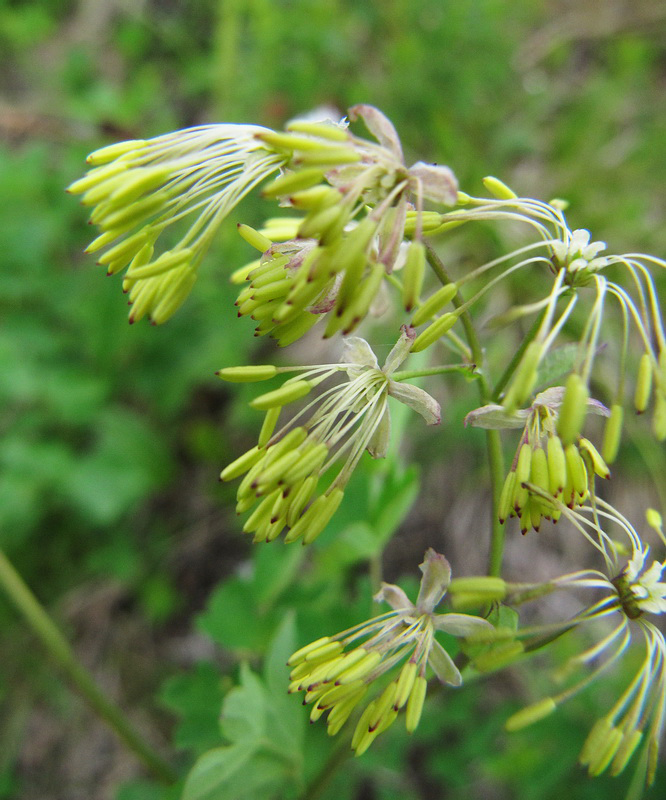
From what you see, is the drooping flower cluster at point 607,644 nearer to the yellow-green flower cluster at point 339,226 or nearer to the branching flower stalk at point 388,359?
the branching flower stalk at point 388,359

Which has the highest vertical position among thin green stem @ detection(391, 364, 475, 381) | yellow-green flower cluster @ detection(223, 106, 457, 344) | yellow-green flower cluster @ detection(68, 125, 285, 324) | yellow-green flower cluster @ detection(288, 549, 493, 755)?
yellow-green flower cluster @ detection(68, 125, 285, 324)

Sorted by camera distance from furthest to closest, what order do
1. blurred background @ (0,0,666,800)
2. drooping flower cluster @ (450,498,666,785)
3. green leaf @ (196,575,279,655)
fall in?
1. blurred background @ (0,0,666,800)
2. green leaf @ (196,575,279,655)
3. drooping flower cluster @ (450,498,666,785)

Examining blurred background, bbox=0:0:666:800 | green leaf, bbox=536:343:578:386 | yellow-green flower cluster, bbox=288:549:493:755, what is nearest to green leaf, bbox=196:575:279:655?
blurred background, bbox=0:0:666:800

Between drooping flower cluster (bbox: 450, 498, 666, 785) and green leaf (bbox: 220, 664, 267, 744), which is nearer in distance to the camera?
drooping flower cluster (bbox: 450, 498, 666, 785)

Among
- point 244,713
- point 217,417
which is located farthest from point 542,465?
point 217,417

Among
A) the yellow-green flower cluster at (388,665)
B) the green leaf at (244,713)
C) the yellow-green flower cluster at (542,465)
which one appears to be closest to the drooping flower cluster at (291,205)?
the yellow-green flower cluster at (542,465)

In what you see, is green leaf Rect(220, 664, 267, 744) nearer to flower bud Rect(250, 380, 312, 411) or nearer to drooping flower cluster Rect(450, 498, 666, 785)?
drooping flower cluster Rect(450, 498, 666, 785)
